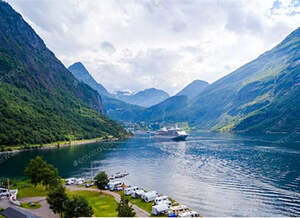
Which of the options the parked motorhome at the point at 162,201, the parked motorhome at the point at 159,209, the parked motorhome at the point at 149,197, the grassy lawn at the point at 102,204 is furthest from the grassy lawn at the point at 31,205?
the parked motorhome at the point at 162,201

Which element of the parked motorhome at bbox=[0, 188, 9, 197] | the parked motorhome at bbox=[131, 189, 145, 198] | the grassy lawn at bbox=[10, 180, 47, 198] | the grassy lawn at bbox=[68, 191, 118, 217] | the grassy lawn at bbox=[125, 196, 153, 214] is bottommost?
the grassy lawn at bbox=[125, 196, 153, 214]

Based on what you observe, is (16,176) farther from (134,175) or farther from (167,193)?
(167,193)

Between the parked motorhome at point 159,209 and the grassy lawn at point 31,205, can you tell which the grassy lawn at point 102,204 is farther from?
the grassy lawn at point 31,205

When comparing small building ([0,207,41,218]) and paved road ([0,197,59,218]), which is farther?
paved road ([0,197,59,218])

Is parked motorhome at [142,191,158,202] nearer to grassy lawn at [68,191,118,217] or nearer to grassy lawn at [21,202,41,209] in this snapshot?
grassy lawn at [68,191,118,217]

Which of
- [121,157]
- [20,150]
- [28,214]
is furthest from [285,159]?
[20,150]

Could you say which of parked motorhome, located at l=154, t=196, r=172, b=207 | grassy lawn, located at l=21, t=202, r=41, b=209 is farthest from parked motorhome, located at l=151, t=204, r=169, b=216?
grassy lawn, located at l=21, t=202, r=41, b=209
